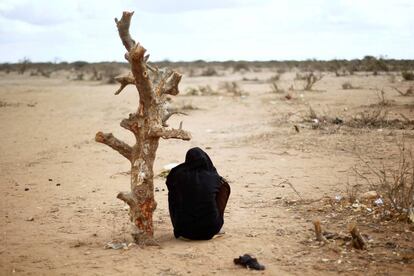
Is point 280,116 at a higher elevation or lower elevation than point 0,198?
higher

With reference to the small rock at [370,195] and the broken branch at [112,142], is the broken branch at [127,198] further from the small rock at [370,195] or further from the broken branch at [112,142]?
the small rock at [370,195]

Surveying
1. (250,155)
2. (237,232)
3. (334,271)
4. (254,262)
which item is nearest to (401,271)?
(334,271)

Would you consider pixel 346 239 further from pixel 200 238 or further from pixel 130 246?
pixel 130 246

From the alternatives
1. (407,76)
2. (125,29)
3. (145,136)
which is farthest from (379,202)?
(407,76)

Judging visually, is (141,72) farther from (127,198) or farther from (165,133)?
(127,198)

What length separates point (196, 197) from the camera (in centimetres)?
471

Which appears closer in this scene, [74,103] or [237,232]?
[237,232]

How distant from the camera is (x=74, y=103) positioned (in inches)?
725

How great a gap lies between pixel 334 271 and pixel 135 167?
2152mm

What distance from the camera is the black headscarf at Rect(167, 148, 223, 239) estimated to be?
15.5 ft

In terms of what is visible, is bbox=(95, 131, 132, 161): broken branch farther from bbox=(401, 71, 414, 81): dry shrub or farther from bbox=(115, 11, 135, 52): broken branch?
bbox=(401, 71, 414, 81): dry shrub

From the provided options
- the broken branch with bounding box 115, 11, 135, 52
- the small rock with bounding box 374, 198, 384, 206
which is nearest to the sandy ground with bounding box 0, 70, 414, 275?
the small rock with bounding box 374, 198, 384, 206

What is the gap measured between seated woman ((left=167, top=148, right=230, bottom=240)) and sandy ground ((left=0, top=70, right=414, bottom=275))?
6.5 inches

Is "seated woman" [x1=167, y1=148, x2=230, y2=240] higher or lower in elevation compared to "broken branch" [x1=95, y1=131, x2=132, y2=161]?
lower
